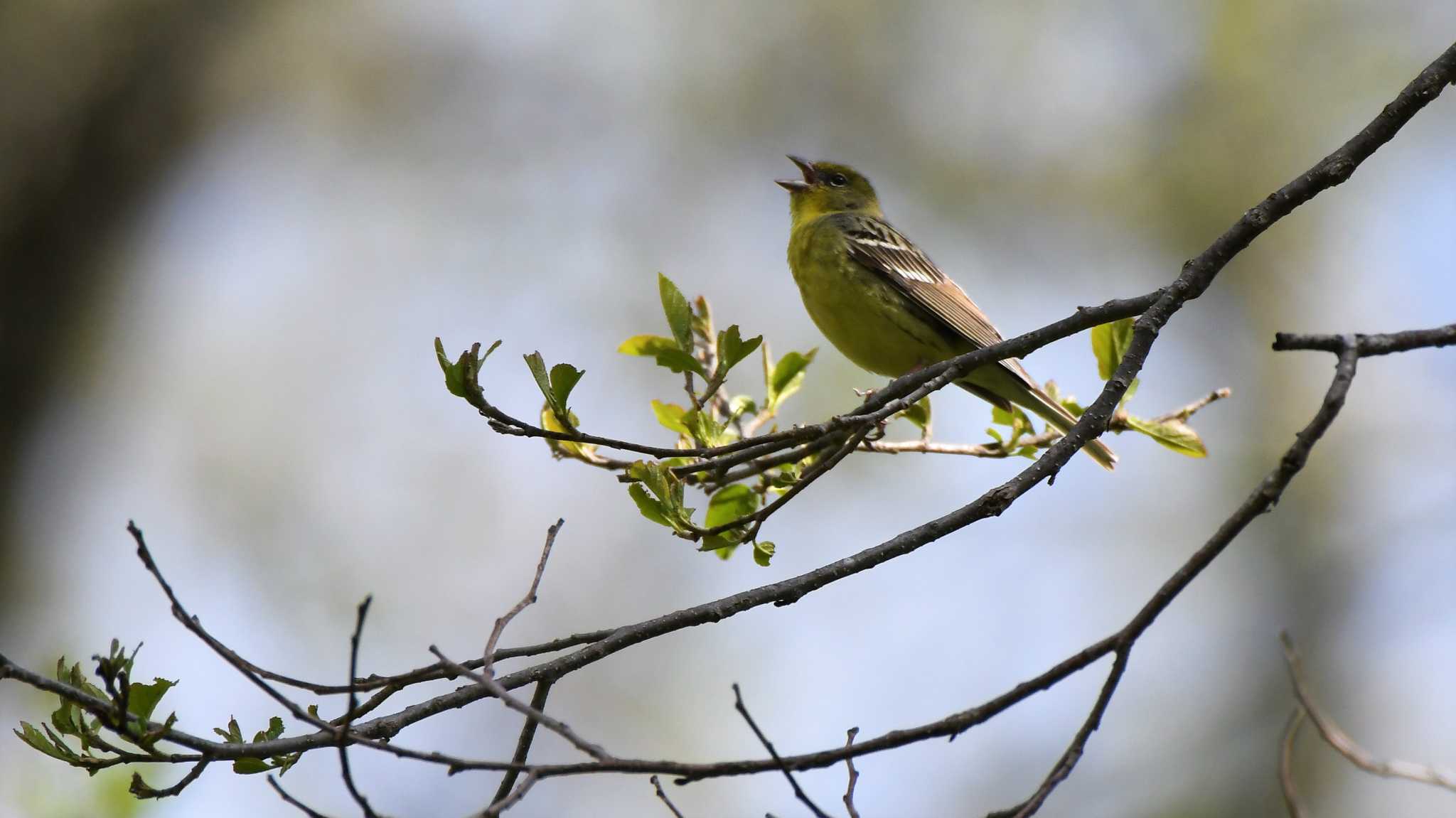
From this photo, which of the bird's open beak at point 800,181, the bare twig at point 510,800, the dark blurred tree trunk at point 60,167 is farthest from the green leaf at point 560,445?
the dark blurred tree trunk at point 60,167

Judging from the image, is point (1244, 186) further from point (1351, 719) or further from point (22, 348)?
point (22, 348)

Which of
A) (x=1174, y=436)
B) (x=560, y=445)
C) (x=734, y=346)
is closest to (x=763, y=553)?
(x=734, y=346)

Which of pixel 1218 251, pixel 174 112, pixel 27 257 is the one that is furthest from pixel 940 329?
pixel 174 112

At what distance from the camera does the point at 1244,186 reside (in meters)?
14.7

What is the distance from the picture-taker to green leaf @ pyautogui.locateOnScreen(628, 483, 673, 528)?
337 centimetres

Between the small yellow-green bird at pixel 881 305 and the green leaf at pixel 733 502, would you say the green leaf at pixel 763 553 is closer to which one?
the green leaf at pixel 733 502

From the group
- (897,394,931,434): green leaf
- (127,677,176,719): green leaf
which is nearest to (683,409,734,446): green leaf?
(897,394,931,434): green leaf

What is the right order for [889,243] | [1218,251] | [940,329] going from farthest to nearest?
[889,243] < [940,329] < [1218,251]

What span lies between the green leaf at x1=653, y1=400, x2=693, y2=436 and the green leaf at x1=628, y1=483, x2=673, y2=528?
21.6 inches

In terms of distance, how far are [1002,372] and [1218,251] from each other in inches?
82.8

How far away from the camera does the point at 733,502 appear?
402 cm

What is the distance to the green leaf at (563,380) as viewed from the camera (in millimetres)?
3262

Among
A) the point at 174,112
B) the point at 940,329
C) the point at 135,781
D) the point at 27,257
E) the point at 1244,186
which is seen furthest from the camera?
the point at 1244,186

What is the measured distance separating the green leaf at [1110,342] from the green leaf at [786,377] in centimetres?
100
